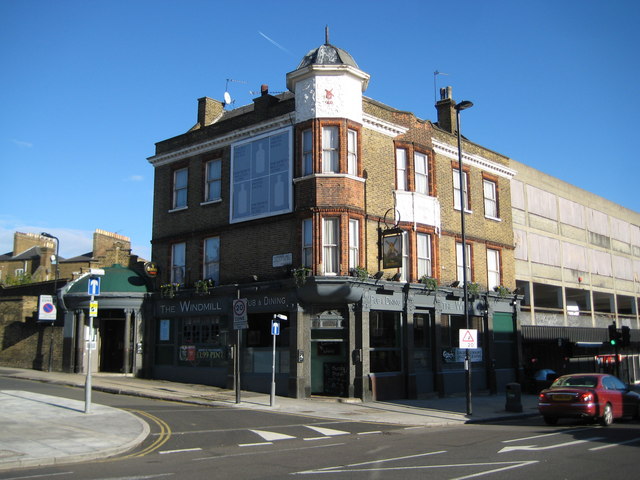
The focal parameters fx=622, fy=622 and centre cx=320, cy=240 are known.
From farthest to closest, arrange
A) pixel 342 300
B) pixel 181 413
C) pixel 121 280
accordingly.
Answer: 1. pixel 121 280
2. pixel 342 300
3. pixel 181 413

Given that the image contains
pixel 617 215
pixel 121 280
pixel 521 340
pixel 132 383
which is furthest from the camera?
pixel 617 215

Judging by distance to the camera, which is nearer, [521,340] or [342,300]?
[342,300]

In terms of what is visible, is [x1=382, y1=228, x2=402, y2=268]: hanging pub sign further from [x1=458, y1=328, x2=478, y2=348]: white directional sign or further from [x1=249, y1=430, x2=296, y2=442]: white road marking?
[x1=249, y1=430, x2=296, y2=442]: white road marking

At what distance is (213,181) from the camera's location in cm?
2814

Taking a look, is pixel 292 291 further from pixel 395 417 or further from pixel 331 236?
pixel 395 417

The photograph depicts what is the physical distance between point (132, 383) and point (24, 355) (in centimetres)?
958

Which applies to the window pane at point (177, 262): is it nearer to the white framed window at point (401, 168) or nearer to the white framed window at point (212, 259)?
the white framed window at point (212, 259)

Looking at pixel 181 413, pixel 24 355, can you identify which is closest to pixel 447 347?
pixel 181 413

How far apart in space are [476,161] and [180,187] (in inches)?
572

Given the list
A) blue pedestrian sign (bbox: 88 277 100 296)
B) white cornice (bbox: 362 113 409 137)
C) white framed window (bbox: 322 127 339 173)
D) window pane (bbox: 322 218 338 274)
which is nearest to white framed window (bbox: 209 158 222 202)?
white framed window (bbox: 322 127 339 173)

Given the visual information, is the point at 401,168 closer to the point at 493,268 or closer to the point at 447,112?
the point at 447,112

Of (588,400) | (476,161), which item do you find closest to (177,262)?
(476,161)

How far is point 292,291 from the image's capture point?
2341cm

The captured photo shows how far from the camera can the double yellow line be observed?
12266mm
